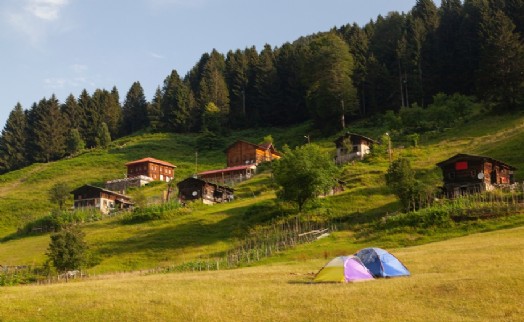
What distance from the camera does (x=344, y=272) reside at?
2739 centimetres

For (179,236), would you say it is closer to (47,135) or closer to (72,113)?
(47,135)

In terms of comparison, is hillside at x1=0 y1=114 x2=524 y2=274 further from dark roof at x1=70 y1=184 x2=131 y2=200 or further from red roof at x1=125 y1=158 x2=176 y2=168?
dark roof at x1=70 y1=184 x2=131 y2=200

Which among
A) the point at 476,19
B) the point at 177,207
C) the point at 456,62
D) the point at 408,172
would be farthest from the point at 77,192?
the point at 476,19

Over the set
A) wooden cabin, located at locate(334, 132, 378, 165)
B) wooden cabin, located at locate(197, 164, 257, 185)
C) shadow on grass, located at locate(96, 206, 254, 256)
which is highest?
wooden cabin, located at locate(334, 132, 378, 165)

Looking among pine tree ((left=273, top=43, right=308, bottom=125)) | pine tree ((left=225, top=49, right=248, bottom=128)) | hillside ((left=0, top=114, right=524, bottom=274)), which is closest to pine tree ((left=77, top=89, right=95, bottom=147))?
hillside ((left=0, top=114, right=524, bottom=274))

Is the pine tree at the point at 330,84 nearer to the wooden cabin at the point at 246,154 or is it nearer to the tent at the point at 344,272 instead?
the wooden cabin at the point at 246,154

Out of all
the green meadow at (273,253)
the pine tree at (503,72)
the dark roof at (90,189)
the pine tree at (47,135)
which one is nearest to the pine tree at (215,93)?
the green meadow at (273,253)

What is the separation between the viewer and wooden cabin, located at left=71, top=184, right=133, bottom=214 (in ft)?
286

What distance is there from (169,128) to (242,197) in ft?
248

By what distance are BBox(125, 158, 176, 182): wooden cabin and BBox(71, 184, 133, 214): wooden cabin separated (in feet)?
59.7

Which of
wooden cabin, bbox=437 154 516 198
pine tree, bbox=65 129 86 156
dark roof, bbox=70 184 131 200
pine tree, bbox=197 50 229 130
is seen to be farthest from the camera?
pine tree, bbox=197 50 229 130

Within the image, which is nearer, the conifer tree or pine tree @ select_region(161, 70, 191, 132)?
the conifer tree

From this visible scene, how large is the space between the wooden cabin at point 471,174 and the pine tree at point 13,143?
362ft

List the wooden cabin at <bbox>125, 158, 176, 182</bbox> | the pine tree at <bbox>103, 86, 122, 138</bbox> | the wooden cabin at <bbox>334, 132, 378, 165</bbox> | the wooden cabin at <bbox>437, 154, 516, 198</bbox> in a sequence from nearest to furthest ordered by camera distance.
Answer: the wooden cabin at <bbox>437, 154, 516, 198</bbox> < the wooden cabin at <bbox>334, 132, 378, 165</bbox> < the wooden cabin at <bbox>125, 158, 176, 182</bbox> < the pine tree at <bbox>103, 86, 122, 138</bbox>
